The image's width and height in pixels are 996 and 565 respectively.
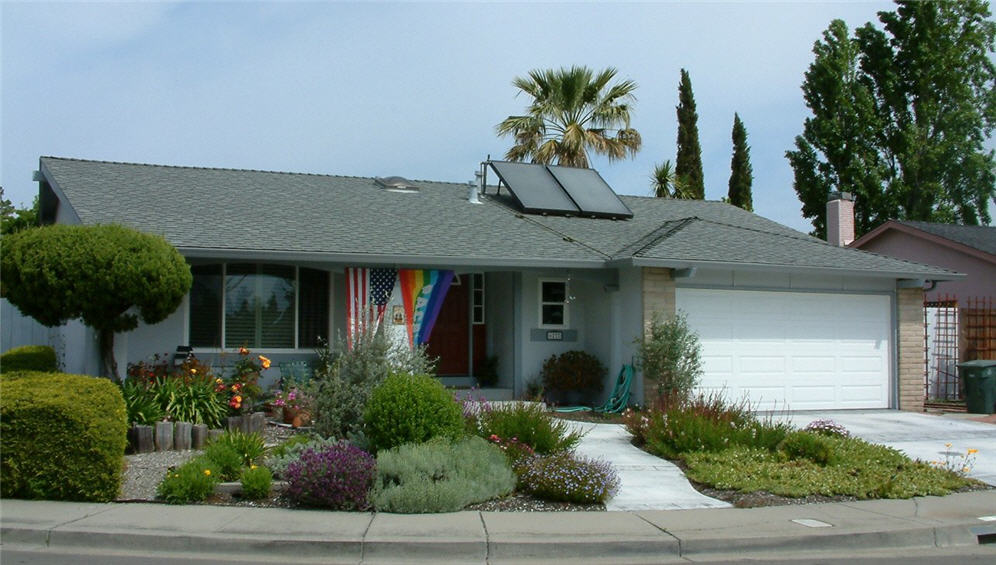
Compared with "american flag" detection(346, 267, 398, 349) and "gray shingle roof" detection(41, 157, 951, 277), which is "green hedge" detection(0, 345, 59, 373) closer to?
"gray shingle roof" detection(41, 157, 951, 277)

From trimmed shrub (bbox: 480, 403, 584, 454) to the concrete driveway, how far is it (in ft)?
14.9

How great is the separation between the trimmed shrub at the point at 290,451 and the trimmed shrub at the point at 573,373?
5847 mm

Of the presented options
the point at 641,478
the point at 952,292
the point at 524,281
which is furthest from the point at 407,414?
the point at 952,292

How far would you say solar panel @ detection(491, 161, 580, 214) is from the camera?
18.2 meters

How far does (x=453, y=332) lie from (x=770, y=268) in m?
5.86

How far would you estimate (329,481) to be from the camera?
837cm

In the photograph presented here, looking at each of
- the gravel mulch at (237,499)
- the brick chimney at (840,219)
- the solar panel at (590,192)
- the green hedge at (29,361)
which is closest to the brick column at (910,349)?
the brick chimney at (840,219)

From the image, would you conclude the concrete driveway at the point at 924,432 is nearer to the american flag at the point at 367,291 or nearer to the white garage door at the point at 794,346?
the white garage door at the point at 794,346

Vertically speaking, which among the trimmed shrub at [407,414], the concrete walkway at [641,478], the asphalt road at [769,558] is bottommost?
the asphalt road at [769,558]

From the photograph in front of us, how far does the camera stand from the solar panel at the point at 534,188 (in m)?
18.2

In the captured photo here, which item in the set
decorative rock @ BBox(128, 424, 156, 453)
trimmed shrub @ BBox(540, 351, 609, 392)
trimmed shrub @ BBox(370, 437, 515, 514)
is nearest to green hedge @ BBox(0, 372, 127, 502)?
decorative rock @ BBox(128, 424, 156, 453)

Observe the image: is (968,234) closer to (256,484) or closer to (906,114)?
(906,114)

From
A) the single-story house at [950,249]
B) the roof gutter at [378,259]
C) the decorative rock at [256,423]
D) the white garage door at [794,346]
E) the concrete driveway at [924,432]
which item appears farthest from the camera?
the single-story house at [950,249]

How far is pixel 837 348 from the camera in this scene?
53.2 feet
